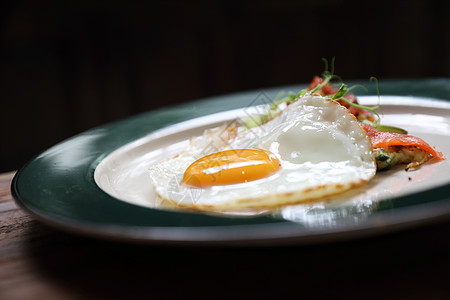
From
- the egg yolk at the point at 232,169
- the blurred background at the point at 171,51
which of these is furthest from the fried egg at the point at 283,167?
the blurred background at the point at 171,51

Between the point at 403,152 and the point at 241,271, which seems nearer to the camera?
the point at 241,271

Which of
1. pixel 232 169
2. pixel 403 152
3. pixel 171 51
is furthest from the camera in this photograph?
pixel 171 51

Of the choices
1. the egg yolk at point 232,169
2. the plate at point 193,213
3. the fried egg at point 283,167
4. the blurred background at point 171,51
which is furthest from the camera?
the blurred background at point 171,51

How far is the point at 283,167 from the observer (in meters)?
1.61

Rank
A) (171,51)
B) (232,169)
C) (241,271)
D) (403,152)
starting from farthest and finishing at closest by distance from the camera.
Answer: (171,51) → (403,152) → (232,169) → (241,271)

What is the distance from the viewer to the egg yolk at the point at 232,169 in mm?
1565

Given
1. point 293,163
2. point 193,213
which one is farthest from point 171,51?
point 193,213

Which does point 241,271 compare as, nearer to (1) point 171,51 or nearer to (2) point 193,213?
(2) point 193,213

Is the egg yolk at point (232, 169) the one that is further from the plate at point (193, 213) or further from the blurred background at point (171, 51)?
the blurred background at point (171, 51)

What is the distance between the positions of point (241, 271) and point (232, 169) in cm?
52

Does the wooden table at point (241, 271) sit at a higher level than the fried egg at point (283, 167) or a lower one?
lower

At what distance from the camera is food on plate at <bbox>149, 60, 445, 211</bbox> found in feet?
4.71

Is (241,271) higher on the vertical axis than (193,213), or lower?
lower

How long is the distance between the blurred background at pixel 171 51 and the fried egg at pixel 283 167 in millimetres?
3125
